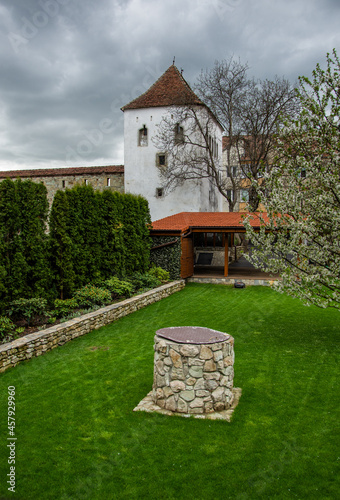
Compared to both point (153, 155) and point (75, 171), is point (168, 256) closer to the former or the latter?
point (153, 155)

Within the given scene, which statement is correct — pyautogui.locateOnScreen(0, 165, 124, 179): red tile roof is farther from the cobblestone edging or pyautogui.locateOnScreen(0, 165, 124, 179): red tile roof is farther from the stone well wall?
the stone well wall

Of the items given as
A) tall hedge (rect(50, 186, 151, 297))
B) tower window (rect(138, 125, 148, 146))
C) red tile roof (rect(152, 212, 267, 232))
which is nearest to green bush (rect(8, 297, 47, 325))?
tall hedge (rect(50, 186, 151, 297))

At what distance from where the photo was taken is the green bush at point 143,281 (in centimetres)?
1487

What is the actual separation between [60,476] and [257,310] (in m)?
9.16

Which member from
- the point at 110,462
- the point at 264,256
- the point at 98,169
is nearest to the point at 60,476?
the point at 110,462

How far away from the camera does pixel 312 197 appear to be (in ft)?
26.4

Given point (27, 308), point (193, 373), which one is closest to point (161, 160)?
point (27, 308)

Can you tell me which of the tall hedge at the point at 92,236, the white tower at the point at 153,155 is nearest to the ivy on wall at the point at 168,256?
the tall hedge at the point at 92,236

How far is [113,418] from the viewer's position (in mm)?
5359

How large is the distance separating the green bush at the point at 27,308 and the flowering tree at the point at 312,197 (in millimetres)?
5125

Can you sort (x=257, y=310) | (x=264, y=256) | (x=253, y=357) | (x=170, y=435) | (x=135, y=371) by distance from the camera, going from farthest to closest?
1. (x=257, y=310)
2. (x=264, y=256)
3. (x=253, y=357)
4. (x=135, y=371)
5. (x=170, y=435)

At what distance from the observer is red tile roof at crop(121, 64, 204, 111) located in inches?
1049

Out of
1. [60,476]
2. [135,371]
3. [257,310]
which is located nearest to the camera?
[60,476]

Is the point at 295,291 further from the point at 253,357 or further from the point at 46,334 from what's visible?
the point at 46,334
